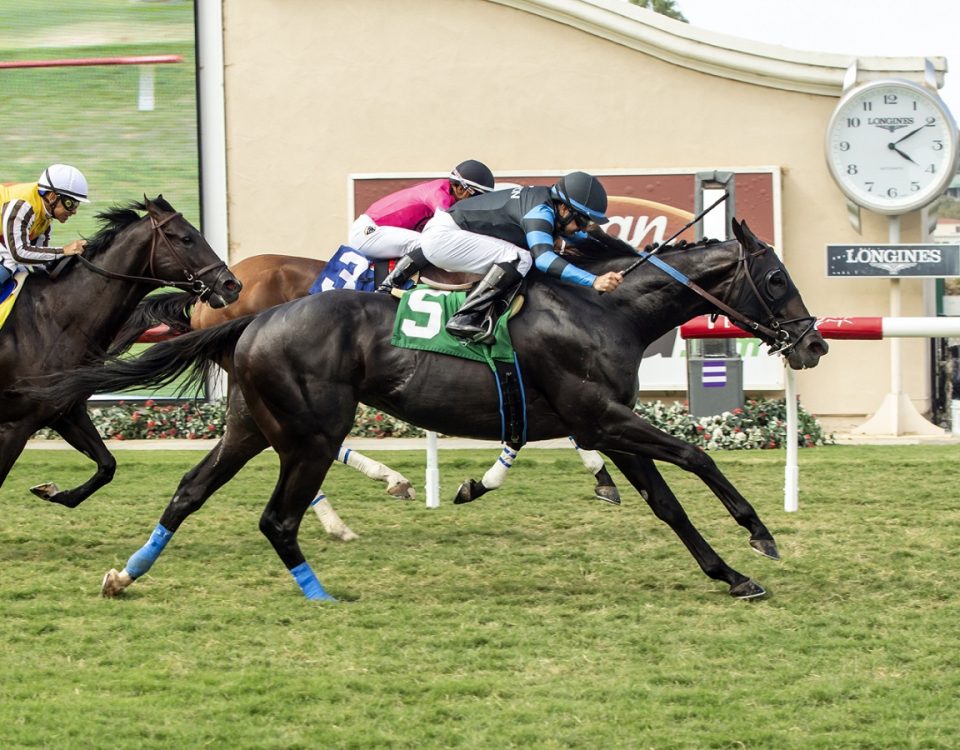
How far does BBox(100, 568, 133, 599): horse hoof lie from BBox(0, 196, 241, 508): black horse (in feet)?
3.92

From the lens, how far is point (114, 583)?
5500 millimetres

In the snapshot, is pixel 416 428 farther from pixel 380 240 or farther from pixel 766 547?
pixel 766 547

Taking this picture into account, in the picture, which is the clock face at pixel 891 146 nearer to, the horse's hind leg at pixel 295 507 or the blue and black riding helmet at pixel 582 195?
the blue and black riding helmet at pixel 582 195

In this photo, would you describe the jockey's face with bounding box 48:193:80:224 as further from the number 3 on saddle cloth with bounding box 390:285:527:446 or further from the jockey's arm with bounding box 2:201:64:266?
the number 3 on saddle cloth with bounding box 390:285:527:446

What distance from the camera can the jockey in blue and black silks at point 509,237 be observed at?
5.52 meters

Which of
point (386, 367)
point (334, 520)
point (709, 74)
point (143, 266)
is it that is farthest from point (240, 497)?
point (709, 74)

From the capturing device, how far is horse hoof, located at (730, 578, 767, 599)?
5352 millimetres

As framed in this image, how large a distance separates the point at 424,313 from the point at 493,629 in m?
1.40

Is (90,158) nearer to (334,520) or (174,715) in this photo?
(334,520)

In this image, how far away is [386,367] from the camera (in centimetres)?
559

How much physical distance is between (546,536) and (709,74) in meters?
7.02

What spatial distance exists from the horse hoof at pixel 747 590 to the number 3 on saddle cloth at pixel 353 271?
8.77 ft

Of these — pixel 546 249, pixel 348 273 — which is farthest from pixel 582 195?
pixel 348 273

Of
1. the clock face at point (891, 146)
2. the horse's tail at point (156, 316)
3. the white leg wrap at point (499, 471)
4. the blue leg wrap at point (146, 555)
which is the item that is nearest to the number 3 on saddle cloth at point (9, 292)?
the horse's tail at point (156, 316)
